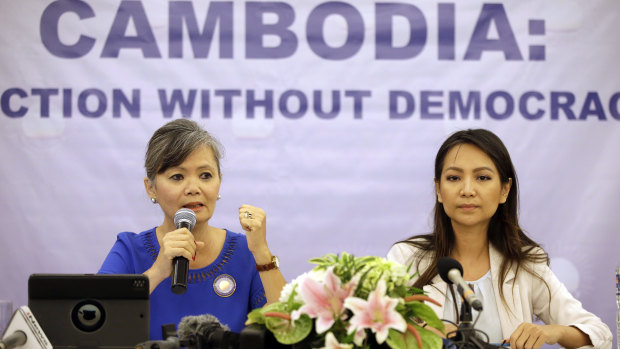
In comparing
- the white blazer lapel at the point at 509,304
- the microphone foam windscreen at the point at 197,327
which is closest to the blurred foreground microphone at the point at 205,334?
the microphone foam windscreen at the point at 197,327

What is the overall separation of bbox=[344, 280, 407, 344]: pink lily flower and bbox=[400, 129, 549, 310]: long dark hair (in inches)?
48.0

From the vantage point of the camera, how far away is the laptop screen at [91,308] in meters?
1.89

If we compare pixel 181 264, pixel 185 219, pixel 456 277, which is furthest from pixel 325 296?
pixel 185 219

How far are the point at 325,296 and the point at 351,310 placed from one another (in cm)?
7

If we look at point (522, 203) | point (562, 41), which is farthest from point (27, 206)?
point (562, 41)

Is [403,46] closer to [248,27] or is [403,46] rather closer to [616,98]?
[248,27]

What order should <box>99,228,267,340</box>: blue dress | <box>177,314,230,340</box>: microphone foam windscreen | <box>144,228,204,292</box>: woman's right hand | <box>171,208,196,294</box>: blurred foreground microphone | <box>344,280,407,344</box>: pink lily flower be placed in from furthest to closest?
<box>99,228,267,340</box>: blue dress → <box>144,228,204,292</box>: woman's right hand → <box>171,208,196,294</box>: blurred foreground microphone → <box>177,314,230,340</box>: microphone foam windscreen → <box>344,280,407,344</box>: pink lily flower

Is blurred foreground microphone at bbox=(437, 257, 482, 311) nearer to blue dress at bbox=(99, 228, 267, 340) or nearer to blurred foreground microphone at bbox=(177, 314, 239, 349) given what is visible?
blurred foreground microphone at bbox=(177, 314, 239, 349)

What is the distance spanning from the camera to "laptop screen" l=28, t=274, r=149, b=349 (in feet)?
6.21

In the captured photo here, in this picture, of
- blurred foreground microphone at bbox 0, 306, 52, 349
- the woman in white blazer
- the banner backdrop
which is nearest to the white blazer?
the woman in white blazer

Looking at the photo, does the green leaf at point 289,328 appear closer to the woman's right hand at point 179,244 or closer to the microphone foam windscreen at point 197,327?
the microphone foam windscreen at point 197,327

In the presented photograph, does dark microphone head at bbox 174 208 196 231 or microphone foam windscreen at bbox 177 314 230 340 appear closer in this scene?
microphone foam windscreen at bbox 177 314 230 340

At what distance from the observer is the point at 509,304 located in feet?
8.92

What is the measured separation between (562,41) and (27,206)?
293cm
